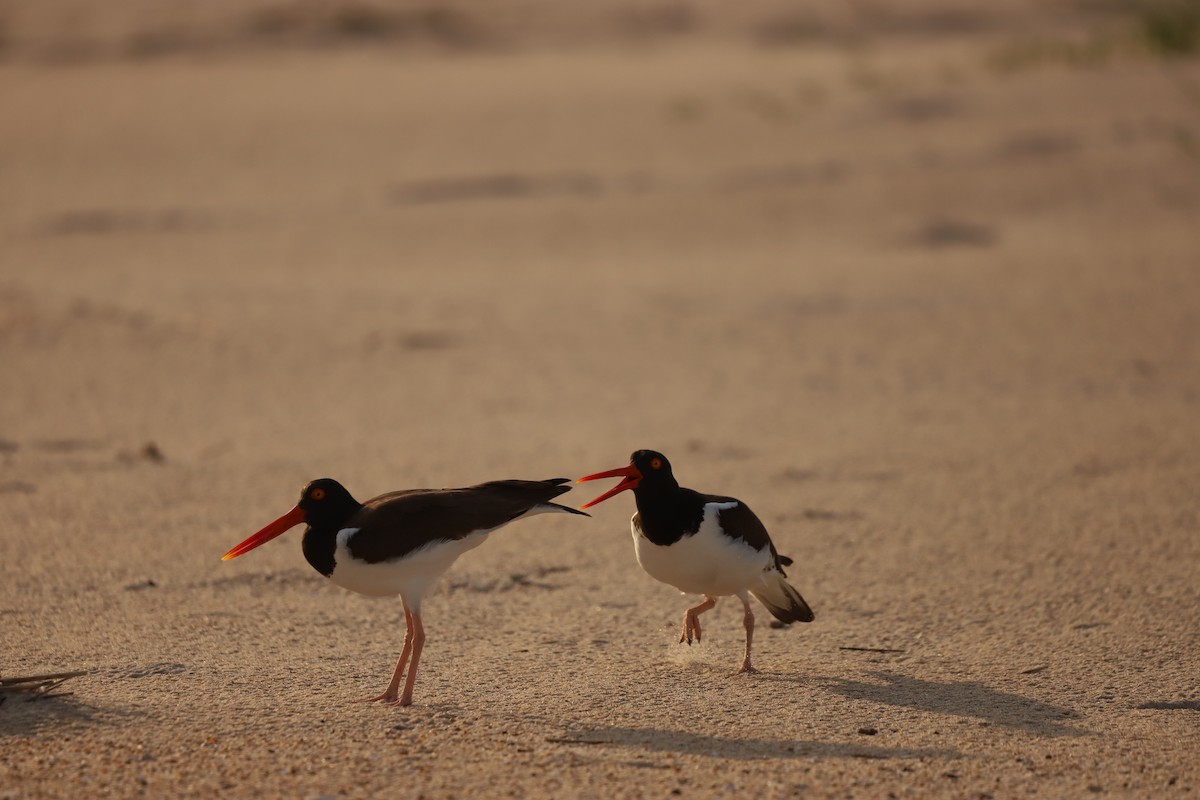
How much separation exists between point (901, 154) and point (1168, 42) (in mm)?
5003

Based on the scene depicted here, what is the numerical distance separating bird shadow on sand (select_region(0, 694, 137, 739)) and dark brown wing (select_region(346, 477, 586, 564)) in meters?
0.95

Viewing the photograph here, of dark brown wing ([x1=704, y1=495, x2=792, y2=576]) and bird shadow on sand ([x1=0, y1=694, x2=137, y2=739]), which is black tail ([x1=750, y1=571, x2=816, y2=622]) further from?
bird shadow on sand ([x1=0, y1=694, x2=137, y2=739])

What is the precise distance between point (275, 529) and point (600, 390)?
4.77 meters

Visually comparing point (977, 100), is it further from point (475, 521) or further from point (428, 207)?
point (475, 521)

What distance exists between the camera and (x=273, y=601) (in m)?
5.73

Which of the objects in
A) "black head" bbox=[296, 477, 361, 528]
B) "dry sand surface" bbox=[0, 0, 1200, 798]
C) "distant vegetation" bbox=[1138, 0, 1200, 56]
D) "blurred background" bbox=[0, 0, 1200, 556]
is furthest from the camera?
"distant vegetation" bbox=[1138, 0, 1200, 56]

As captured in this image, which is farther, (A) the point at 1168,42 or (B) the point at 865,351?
(A) the point at 1168,42

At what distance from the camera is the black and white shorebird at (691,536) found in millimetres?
4930

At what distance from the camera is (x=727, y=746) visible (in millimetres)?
4328

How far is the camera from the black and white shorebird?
4930 millimetres

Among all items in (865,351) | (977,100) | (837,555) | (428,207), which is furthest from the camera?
(977,100)

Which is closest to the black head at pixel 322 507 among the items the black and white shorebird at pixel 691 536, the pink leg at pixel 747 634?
the black and white shorebird at pixel 691 536

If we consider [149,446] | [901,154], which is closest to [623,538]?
[149,446]

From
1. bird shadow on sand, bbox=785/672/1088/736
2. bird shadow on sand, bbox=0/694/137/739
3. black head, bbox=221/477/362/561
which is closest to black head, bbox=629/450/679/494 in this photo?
bird shadow on sand, bbox=785/672/1088/736
